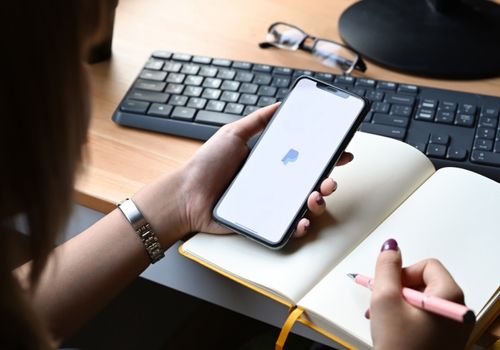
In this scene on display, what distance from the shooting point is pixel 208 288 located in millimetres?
788

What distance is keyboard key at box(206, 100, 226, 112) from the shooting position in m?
0.89

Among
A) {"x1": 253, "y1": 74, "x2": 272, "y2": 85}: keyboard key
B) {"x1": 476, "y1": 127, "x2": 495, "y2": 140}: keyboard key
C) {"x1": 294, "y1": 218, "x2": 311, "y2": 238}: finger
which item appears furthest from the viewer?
{"x1": 253, "y1": 74, "x2": 272, "y2": 85}: keyboard key

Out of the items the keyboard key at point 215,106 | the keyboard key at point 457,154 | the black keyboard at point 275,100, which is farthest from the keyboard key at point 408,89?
the keyboard key at point 215,106

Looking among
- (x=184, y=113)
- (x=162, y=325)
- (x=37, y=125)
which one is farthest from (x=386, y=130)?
(x=162, y=325)

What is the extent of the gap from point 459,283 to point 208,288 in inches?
10.4

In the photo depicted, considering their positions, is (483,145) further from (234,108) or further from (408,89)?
(234,108)

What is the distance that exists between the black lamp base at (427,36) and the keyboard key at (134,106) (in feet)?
0.99

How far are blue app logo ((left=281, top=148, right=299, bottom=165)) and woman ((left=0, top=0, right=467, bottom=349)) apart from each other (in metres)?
0.05

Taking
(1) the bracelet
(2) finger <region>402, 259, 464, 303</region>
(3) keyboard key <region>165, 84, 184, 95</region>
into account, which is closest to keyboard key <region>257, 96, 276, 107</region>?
(3) keyboard key <region>165, 84, 184, 95</region>

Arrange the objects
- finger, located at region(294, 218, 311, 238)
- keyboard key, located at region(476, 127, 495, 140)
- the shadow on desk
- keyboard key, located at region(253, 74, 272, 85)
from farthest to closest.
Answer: the shadow on desk, keyboard key, located at region(253, 74, 272, 85), keyboard key, located at region(476, 127, 495, 140), finger, located at region(294, 218, 311, 238)

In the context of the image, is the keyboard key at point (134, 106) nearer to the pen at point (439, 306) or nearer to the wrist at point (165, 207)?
the wrist at point (165, 207)

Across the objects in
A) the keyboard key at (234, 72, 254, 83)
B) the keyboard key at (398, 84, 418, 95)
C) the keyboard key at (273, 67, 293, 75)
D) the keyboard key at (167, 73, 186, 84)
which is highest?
the keyboard key at (398, 84, 418, 95)

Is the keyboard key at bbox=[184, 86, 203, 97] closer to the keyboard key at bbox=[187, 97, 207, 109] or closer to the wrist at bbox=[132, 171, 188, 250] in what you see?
the keyboard key at bbox=[187, 97, 207, 109]

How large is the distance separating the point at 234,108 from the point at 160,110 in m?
0.09
